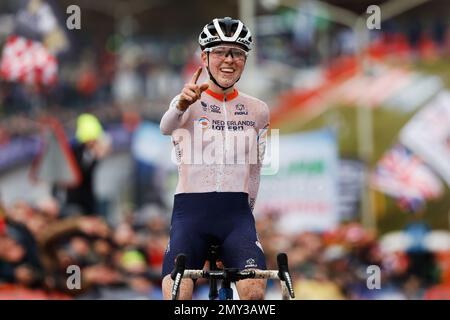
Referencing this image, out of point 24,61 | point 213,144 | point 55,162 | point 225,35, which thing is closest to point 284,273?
point 213,144

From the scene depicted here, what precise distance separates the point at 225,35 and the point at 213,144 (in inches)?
38.1

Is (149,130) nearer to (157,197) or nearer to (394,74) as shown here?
(157,197)

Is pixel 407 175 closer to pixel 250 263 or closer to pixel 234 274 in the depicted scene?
pixel 250 263

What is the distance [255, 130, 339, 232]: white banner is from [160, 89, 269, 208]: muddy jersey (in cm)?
1483

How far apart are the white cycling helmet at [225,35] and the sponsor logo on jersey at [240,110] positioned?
0.52 metres

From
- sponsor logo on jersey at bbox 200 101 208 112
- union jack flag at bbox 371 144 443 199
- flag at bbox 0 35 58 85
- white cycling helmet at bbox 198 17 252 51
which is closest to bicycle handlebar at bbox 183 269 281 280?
sponsor logo on jersey at bbox 200 101 208 112

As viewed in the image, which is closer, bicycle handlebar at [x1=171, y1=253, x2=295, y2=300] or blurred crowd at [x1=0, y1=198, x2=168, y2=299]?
bicycle handlebar at [x1=171, y1=253, x2=295, y2=300]

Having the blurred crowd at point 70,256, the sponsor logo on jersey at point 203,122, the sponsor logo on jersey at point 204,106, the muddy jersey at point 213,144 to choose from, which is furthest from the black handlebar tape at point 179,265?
the blurred crowd at point 70,256

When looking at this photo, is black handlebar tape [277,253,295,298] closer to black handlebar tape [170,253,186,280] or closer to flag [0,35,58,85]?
black handlebar tape [170,253,186,280]

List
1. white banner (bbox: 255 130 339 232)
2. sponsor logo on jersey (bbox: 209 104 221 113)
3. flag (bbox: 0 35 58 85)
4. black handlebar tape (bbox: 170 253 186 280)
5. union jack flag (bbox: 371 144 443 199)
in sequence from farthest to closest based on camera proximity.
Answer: union jack flag (bbox: 371 144 443 199), white banner (bbox: 255 130 339 232), flag (bbox: 0 35 58 85), sponsor logo on jersey (bbox: 209 104 221 113), black handlebar tape (bbox: 170 253 186 280)

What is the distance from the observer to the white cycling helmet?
9.90 metres

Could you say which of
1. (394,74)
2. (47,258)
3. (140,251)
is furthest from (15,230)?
(394,74)

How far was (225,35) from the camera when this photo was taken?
9.91 metres

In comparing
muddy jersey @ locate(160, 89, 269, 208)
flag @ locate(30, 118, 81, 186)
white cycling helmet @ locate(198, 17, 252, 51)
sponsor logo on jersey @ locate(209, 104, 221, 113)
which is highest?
flag @ locate(30, 118, 81, 186)
